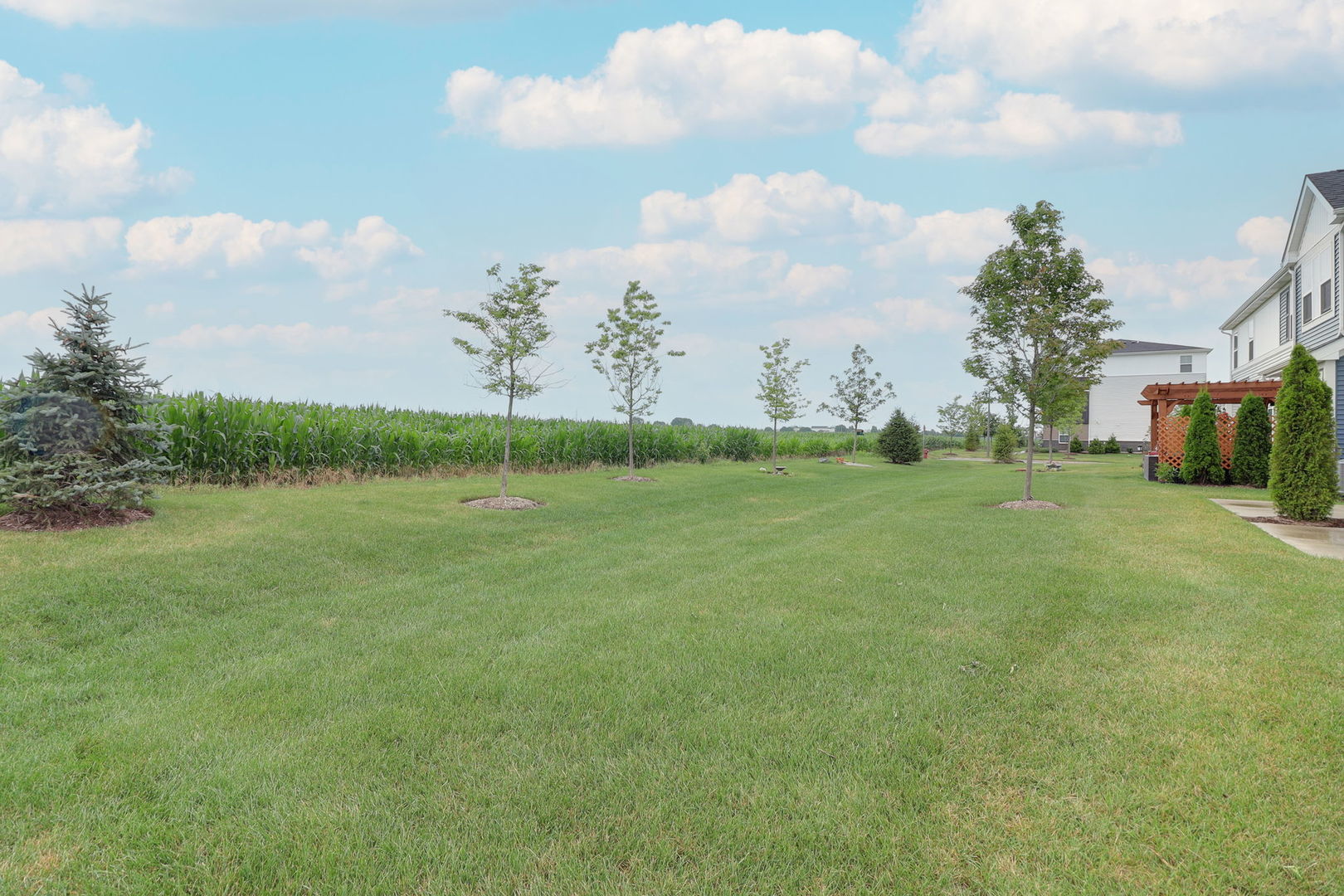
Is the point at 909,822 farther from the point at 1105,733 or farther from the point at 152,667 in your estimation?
the point at 152,667

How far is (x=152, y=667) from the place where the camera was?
4480mm

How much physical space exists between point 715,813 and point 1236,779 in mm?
2337

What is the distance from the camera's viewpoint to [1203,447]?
15.8m

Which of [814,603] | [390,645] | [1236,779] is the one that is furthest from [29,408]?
[1236,779]

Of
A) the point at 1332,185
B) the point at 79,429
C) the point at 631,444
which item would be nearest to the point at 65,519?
the point at 79,429

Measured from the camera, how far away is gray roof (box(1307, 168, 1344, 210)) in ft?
48.6

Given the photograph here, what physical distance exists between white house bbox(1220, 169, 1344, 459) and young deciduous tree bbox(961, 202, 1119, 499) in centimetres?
346

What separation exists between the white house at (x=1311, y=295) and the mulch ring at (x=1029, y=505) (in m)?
4.99

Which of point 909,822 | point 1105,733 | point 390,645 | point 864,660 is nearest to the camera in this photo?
point 909,822

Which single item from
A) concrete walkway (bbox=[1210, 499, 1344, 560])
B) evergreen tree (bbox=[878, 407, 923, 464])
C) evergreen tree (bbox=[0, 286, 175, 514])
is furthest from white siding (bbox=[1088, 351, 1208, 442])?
evergreen tree (bbox=[0, 286, 175, 514])

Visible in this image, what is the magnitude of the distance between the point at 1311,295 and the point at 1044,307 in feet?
30.8

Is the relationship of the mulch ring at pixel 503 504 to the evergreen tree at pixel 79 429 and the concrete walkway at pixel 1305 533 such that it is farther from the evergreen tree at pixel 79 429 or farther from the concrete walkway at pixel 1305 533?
the concrete walkway at pixel 1305 533

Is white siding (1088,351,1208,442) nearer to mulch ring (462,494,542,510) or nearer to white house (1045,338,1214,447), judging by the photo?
white house (1045,338,1214,447)

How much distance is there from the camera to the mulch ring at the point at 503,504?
1099cm
